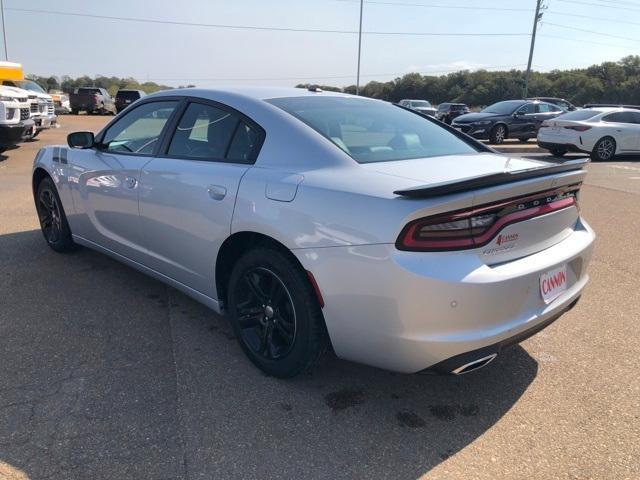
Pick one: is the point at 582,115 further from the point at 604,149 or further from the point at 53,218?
the point at 53,218

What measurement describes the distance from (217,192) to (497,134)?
16680 millimetres

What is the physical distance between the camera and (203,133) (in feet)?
11.2

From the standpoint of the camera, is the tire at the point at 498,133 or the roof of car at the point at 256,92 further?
the tire at the point at 498,133

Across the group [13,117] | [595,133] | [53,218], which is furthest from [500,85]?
[53,218]

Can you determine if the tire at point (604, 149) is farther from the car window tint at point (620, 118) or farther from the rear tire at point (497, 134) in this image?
the rear tire at point (497, 134)

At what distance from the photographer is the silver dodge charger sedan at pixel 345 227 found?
2.29 metres

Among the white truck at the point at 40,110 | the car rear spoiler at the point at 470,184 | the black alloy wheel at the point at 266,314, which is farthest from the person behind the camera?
the white truck at the point at 40,110

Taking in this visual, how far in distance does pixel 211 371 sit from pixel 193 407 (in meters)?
0.37

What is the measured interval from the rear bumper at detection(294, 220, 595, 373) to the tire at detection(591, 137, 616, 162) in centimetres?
1390

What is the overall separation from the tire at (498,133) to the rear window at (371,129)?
15289 millimetres

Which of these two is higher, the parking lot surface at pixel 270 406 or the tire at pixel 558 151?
the parking lot surface at pixel 270 406

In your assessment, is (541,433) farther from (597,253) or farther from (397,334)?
(597,253)

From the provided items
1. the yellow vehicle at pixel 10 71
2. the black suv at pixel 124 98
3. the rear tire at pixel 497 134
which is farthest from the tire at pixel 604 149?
the black suv at pixel 124 98

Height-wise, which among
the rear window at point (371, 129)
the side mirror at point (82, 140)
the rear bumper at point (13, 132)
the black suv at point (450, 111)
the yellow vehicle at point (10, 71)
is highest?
the yellow vehicle at point (10, 71)
